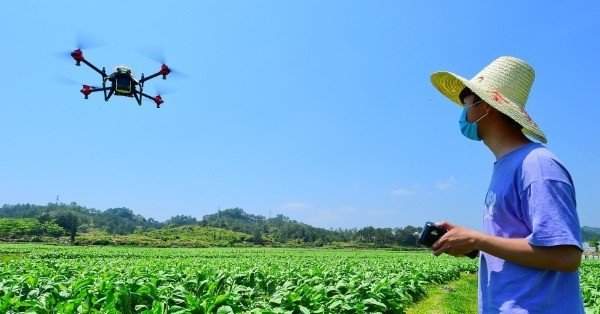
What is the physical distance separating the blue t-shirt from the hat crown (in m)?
0.44

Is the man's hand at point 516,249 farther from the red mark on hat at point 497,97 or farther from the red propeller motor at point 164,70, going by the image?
→ the red propeller motor at point 164,70

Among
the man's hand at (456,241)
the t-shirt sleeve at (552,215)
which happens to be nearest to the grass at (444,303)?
the man's hand at (456,241)

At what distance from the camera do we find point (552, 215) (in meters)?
1.82

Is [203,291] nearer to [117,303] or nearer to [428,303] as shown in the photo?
[117,303]

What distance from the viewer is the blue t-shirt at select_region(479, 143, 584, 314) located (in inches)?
72.2

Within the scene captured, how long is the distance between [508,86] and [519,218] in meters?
0.83

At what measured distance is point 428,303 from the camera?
1146cm

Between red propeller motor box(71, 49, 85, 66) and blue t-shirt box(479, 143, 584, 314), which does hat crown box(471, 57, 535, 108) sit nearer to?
blue t-shirt box(479, 143, 584, 314)

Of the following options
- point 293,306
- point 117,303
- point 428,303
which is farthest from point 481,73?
point 428,303

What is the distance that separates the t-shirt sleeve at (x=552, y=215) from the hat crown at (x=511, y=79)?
69 cm

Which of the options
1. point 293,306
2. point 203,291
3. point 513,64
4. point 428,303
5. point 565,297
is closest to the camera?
point 565,297

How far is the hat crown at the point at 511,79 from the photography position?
7.93 ft

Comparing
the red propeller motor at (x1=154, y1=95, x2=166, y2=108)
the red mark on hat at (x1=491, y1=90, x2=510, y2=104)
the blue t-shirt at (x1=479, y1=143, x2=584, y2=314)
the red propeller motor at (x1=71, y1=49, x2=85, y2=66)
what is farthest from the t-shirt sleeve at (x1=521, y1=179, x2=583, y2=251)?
the red propeller motor at (x1=154, y1=95, x2=166, y2=108)

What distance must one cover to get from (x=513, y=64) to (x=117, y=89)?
2356 cm
